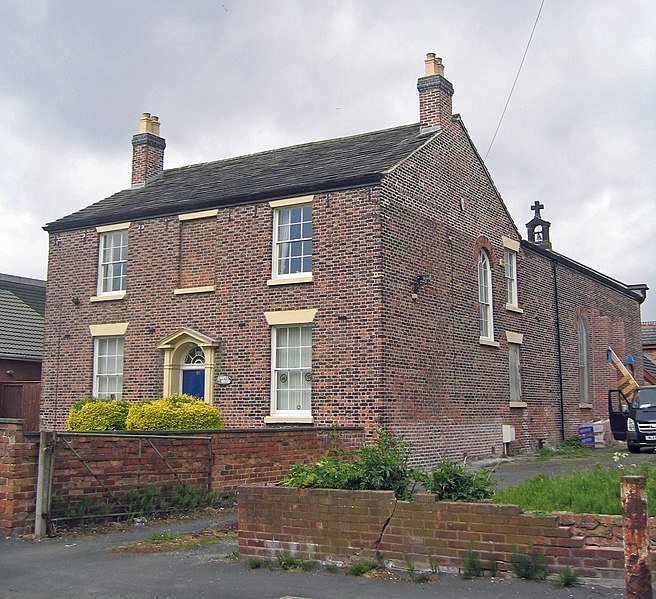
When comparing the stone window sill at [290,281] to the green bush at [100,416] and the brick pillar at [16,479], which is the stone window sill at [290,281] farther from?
the brick pillar at [16,479]

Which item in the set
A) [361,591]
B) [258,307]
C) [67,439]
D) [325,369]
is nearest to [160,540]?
[67,439]

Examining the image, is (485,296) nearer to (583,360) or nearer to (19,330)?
(583,360)

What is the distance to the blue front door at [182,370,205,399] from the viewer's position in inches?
753

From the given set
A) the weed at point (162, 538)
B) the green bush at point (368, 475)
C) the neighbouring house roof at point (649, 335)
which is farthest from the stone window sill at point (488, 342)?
the neighbouring house roof at point (649, 335)

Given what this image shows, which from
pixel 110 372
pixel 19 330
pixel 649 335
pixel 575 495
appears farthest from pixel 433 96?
pixel 649 335

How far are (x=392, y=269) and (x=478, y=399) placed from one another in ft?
16.3

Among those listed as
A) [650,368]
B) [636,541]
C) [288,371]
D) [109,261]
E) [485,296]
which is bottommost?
[636,541]

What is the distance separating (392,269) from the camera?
17422 millimetres

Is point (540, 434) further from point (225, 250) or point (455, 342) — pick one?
point (225, 250)

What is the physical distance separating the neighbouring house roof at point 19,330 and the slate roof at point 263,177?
6687 millimetres

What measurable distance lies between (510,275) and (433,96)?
5936mm

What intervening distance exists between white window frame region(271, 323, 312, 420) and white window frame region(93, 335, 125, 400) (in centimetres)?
459

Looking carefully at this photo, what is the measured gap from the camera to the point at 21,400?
23922mm

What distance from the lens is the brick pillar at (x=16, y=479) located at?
10.6 meters
